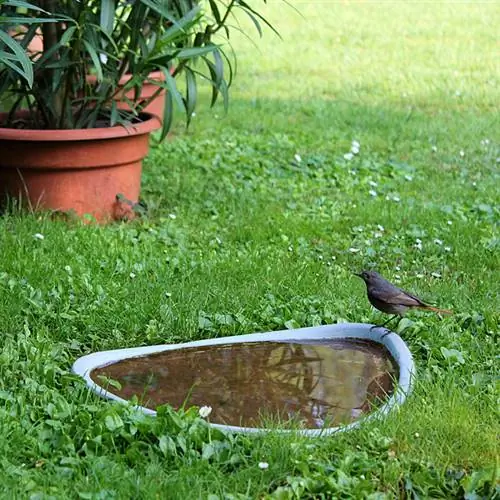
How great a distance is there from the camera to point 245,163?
7199mm

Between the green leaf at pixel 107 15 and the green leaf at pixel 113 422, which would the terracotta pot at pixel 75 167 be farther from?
the green leaf at pixel 113 422

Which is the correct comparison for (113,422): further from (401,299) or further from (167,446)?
(401,299)

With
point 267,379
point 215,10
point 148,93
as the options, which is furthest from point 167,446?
point 148,93

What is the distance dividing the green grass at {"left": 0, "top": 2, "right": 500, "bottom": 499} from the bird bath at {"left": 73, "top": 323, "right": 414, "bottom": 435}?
0.15 m

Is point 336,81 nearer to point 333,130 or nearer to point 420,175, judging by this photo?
point 333,130

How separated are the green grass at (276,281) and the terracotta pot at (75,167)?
18 cm

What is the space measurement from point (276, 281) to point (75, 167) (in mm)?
1532

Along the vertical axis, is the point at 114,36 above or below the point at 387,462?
above

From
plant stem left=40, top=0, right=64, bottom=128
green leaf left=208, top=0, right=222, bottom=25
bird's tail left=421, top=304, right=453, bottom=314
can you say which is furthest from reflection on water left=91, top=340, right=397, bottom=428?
green leaf left=208, top=0, right=222, bottom=25

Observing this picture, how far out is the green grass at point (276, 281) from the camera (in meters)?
3.19

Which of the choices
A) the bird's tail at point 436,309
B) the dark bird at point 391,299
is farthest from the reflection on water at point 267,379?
the bird's tail at point 436,309

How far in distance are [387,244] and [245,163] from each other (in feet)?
6.07

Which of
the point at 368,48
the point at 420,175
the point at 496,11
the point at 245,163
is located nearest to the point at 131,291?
the point at 245,163

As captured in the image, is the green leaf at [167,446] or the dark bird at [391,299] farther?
the dark bird at [391,299]
